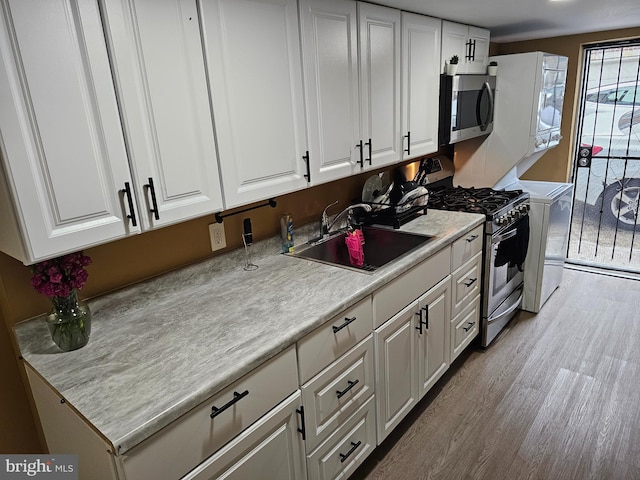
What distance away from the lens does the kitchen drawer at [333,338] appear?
5.01 feet

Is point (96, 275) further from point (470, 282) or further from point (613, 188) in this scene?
point (613, 188)

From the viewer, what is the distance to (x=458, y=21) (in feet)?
9.05

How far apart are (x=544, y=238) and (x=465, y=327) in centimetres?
107

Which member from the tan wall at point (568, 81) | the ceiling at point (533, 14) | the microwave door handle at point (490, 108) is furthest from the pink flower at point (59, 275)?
the tan wall at point (568, 81)

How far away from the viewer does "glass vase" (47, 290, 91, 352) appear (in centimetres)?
134

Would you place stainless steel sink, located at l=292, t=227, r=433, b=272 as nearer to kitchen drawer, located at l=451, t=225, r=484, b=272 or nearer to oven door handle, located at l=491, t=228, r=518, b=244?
kitchen drawer, located at l=451, t=225, r=484, b=272

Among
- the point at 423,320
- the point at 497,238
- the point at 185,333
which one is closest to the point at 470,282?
the point at 497,238

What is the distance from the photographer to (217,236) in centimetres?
195

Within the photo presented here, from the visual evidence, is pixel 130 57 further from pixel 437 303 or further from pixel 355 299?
pixel 437 303

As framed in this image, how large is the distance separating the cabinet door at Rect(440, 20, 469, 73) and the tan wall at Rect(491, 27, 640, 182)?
1.25 meters

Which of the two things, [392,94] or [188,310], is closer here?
[188,310]

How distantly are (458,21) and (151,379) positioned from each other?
8.89 ft

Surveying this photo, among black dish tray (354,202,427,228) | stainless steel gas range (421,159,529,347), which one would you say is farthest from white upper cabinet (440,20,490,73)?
black dish tray (354,202,427,228)

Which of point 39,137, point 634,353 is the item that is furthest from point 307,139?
point 634,353
